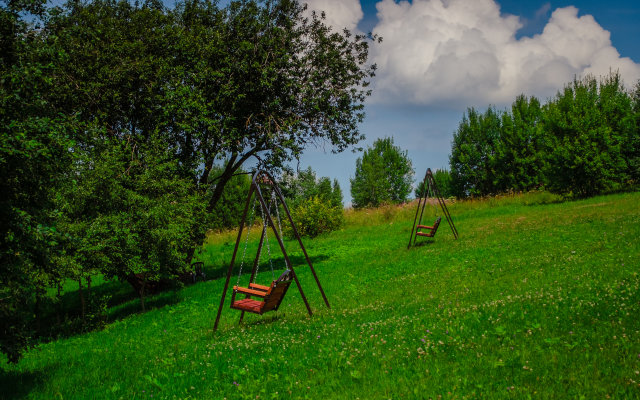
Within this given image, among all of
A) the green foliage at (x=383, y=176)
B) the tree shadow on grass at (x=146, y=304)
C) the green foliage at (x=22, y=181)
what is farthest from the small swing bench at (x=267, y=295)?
the green foliage at (x=383, y=176)

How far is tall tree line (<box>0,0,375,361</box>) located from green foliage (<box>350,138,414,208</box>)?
4094cm

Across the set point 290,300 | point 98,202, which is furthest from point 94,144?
point 290,300

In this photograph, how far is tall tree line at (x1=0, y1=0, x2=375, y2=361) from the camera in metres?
15.8

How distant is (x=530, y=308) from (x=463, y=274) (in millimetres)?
5802

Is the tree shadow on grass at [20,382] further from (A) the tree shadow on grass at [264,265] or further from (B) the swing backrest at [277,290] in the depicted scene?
(A) the tree shadow on grass at [264,265]

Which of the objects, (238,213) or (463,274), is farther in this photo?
(238,213)

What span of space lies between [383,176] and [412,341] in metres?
58.4

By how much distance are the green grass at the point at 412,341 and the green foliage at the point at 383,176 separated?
46.2 meters

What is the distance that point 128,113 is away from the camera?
21328 millimetres

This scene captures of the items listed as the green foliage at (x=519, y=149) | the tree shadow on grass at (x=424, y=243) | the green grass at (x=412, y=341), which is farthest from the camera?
the green foliage at (x=519, y=149)

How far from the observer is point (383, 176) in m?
65.1

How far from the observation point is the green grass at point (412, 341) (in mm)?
6012

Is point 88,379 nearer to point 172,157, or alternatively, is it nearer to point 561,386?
point 561,386

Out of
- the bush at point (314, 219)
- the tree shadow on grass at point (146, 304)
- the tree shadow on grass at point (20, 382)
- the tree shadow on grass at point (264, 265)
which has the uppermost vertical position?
the bush at point (314, 219)
